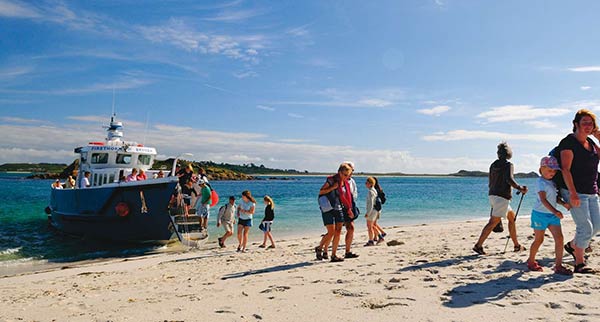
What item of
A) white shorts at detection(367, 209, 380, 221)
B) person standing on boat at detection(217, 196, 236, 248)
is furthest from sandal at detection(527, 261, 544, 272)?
person standing on boat at detection(217, 196, 236, 248)

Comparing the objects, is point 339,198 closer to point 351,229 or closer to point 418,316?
point 351,229

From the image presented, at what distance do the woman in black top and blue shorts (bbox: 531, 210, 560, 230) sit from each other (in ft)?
0.71

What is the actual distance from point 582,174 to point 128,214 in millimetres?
12344

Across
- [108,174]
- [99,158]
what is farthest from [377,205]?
[99,158]

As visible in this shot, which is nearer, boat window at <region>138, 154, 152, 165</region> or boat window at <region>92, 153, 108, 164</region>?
boat window at <region>92, 153, 108, 164</region>

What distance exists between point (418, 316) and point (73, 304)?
13.7ft

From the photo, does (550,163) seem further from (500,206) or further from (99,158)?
(99,158)

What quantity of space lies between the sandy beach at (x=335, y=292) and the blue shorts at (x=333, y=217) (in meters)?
0.71

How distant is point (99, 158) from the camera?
16766mm

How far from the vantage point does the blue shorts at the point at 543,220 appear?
5445 millimetres

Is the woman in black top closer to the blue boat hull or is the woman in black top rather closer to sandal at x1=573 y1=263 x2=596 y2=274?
sandal at x1=573 y1=263 x2=596 y2=274

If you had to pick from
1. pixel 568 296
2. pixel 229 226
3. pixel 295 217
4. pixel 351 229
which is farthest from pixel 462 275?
pixel 295 217

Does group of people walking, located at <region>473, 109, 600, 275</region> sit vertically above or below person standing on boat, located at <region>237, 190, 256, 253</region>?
above

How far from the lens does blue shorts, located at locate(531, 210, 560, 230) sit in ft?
17.9
